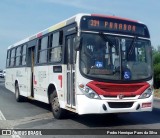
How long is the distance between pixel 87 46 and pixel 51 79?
2.66 meters

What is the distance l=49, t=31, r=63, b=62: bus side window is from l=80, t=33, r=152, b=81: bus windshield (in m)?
1.61

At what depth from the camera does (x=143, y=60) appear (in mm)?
9773

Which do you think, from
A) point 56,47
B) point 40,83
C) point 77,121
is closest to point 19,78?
point 40,83

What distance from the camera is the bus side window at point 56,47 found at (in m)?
10.6

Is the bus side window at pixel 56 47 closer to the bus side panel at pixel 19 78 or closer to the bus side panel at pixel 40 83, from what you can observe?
the bus side panel at pixel 40 83

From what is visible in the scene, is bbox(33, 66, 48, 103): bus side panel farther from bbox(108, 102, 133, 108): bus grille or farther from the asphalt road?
bbox(108, 102, 133, 108): bus grille

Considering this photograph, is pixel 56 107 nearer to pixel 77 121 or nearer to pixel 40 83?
pixel 77 121

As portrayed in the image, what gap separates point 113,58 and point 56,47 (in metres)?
2.44

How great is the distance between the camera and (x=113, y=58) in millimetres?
9266

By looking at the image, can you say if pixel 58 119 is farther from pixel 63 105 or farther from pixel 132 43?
pixel 132 43

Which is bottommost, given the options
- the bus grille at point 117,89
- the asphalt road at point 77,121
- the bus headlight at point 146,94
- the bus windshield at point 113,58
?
the asphalt road at point 77,121

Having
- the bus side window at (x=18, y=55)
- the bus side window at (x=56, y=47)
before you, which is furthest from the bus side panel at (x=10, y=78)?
the bus side window at (x=56, y=47)

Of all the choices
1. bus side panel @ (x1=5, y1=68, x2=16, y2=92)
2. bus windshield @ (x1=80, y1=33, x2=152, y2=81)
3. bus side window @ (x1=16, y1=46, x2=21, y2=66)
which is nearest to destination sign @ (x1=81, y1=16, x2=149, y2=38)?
bus windshield @ (x1=80, y1=33, x2=152, y2=81)

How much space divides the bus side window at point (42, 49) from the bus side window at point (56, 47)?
64cm
